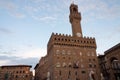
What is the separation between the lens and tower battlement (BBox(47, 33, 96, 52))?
162 ft

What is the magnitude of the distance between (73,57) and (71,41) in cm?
577

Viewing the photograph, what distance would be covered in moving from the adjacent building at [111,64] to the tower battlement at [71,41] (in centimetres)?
666

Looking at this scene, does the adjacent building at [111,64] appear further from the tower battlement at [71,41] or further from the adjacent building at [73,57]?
the tower battlement at [71,41]

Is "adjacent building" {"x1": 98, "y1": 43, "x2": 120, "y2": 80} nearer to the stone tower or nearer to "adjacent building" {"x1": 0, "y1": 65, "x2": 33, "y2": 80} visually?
the stone tower

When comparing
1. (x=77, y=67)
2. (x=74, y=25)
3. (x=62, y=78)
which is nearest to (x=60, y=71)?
(x=62, y=78)

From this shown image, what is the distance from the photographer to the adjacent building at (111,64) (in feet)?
159

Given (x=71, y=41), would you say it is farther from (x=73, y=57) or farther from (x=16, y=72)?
(x=16, y=72)

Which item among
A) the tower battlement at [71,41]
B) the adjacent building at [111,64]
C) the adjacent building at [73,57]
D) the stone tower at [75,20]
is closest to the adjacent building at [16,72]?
the adjacent building at [73,57]

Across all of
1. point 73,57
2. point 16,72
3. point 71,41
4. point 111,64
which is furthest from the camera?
point 16,72

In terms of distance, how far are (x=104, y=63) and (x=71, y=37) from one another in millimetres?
19320

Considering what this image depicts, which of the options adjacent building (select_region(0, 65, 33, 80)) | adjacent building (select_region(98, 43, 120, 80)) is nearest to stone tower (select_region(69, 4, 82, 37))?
adjacent building (select_region(98, 43, 120, 80))

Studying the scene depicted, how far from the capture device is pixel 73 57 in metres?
49.5

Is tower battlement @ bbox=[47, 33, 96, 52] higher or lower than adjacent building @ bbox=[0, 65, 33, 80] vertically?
higher

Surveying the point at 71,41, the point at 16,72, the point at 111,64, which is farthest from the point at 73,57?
the point at 16,72
